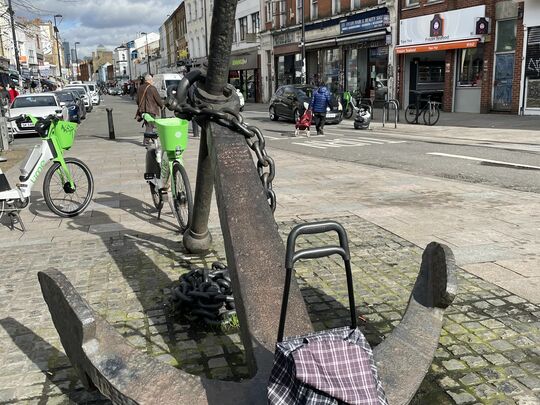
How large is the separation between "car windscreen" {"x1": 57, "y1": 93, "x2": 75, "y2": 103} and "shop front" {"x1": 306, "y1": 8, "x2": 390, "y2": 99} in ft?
47.6

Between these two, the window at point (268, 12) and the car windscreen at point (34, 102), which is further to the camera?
the window at point (268, 12)

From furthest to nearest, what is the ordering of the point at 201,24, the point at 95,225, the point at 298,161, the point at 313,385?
1. the point at 201,24
2. the point at 298,161
3. the point at 95,225
4. the point at 313,385

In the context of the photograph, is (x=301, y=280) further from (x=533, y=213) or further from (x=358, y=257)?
(x=533, y=213)

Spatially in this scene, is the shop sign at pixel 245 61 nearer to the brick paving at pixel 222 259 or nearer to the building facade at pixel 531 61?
the building facade at pixel 531 61

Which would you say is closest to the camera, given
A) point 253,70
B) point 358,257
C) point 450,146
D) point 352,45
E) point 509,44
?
point 358,257

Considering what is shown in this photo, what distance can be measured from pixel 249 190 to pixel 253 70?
4124 cm

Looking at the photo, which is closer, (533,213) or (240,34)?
(533,213)

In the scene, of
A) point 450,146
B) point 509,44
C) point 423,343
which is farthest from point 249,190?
point 509,44

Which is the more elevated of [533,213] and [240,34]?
[240,34]

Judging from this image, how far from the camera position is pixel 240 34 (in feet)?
149

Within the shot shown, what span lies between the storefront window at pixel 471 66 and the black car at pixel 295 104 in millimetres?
5842

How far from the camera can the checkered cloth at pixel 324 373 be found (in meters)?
1.60

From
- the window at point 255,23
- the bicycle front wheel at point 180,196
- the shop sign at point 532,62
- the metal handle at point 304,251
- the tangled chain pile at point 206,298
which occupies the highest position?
the window at point 255,23

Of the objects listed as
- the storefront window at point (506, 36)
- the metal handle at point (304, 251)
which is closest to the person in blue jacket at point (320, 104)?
the storefront window at point (506, 36)
